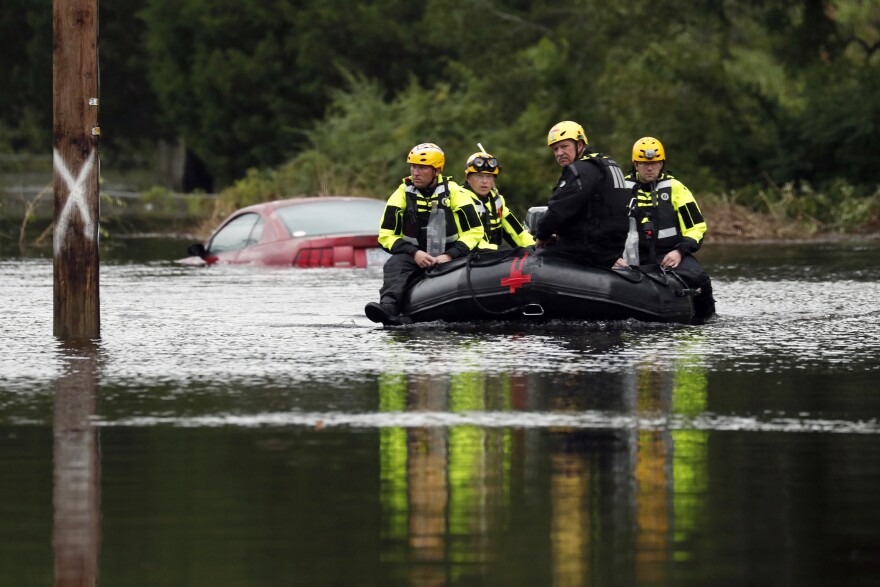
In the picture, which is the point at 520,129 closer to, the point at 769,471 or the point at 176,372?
the point at 176,372

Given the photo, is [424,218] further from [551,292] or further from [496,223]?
[551,292]

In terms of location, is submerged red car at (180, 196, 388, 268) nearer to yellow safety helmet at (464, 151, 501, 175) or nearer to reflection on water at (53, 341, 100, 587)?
yellow safety helmet at (464, 151, 501, 175)

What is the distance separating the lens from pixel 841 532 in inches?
298

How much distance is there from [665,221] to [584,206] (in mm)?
966

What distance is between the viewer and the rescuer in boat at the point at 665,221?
1730cm

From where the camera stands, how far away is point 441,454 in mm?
9508

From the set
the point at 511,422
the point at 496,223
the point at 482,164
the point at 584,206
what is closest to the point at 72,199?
the point at 482,164

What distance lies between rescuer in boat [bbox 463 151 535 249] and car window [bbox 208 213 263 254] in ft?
26.5

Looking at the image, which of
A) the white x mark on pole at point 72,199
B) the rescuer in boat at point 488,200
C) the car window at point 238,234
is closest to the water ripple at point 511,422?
the white x mark on pole at point 72,199

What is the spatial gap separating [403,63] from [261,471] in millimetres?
56887

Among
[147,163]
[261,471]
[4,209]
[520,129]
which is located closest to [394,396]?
[261,471]

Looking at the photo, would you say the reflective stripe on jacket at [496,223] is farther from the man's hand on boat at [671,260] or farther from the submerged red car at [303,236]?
the submerged red car at [303,236]

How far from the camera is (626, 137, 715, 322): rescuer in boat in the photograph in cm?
1730

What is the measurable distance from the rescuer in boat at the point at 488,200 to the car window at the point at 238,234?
808cm
